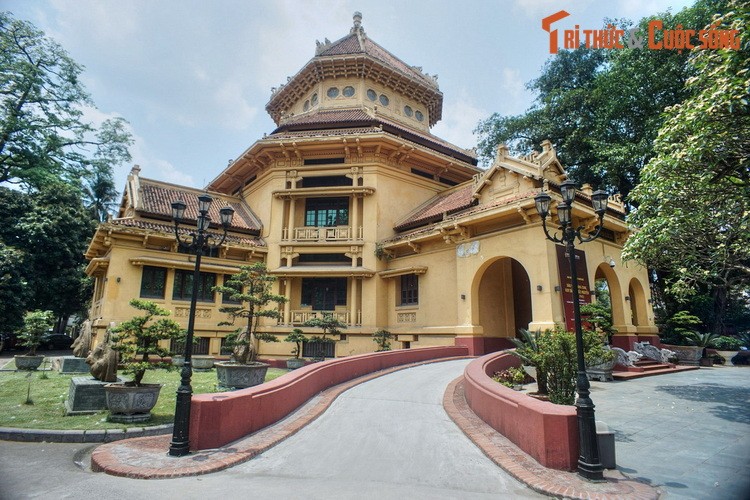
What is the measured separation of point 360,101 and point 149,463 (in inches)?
949

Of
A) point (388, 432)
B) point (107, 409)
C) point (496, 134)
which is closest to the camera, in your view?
point (388, 432)

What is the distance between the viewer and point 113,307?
1841cm

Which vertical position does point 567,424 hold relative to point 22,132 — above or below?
below

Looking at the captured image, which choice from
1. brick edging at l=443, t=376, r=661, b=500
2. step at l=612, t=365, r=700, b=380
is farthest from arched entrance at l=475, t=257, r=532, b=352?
brick edging at l=443, t=376, r=661, b=500

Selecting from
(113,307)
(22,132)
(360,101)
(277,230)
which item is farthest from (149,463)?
(22,132)

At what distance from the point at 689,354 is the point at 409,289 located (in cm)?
1396

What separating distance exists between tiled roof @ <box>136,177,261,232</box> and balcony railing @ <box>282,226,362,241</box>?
248 cm

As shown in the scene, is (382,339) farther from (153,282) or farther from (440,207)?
(153,282)

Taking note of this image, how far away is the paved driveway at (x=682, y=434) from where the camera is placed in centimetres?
532

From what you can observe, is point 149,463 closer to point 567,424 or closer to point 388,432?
point 388,432

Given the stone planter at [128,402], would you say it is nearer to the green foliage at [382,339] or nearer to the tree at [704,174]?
the green foliage at [382,339]

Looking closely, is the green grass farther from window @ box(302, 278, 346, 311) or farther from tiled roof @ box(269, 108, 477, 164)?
tiled roof @ box(269, 108, 477, 164)

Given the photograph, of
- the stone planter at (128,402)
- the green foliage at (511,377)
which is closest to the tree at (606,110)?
the green foliage at (511,377)

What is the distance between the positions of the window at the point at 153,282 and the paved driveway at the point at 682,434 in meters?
18.6
